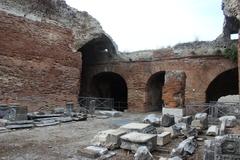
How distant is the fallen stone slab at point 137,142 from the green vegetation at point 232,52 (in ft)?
33.9

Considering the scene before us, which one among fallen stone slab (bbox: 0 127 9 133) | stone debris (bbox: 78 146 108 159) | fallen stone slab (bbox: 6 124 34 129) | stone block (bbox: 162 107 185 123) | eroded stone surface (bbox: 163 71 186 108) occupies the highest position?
eroded stone surface (bbox: 163 71 186 108)

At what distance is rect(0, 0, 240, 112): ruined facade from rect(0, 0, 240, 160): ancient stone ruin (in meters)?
0.05

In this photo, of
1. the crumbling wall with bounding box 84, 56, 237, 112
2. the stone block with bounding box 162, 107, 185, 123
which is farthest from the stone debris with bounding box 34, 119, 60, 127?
the crumbling wall with bounding box 84, 56, 237, 112

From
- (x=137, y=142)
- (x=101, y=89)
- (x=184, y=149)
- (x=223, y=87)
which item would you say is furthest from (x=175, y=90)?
(x=101, y=89)

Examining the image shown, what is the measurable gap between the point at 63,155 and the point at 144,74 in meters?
12.5

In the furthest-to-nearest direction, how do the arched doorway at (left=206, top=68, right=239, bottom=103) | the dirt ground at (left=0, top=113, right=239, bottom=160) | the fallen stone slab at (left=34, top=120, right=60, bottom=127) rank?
the arched doorway at (left=206, top=68, right=239, bottom=103) < the fallen stone slab at (left=34, top=120, right=60, bottom=127) < the dirt ground at (left=0, top=113, right=239, bottom=160)

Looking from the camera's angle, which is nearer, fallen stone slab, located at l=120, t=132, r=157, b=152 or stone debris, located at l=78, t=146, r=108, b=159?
stone debris, located at l=78, t=146, r=108, b=159

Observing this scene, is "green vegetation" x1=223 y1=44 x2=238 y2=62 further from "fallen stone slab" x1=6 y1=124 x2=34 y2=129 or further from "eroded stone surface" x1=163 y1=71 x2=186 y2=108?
"fallen stone slab" x1=6 y1=124 x2=34 y2=129

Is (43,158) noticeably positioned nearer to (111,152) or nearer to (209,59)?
(111,152)

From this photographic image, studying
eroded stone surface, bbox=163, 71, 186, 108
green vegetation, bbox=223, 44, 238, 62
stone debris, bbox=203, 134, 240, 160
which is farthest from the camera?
green vegetation, bbox=223, 44, 238, 62

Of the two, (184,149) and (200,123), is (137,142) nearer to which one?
(184,149)

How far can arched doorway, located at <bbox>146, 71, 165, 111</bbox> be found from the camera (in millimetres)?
17844

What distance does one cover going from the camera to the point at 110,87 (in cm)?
2212

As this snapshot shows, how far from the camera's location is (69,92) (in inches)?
621
